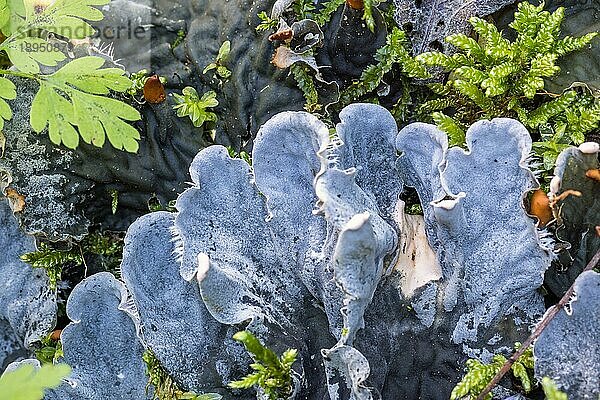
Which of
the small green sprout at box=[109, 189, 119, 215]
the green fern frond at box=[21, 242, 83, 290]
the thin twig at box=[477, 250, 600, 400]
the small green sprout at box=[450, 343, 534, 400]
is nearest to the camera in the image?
the thin twig at box=[477, 250, 600, 400]

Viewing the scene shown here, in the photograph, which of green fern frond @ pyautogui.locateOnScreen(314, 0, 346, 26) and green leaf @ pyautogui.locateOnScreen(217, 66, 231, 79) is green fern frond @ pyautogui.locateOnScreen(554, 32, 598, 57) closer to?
green fern frond @ pyautogui.locateOnScreen(314, 0, 346, 26)

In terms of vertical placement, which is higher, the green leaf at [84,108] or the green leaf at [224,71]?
the green leaf at [224,71]

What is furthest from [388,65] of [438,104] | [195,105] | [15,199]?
[15,199]

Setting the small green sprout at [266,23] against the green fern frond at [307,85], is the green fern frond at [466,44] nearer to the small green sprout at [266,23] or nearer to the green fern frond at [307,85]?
the green fern frond at [307,85]

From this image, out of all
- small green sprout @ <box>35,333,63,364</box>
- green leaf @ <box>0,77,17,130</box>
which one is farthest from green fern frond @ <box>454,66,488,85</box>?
small green sprout @ <box>35,333,63,364</box>

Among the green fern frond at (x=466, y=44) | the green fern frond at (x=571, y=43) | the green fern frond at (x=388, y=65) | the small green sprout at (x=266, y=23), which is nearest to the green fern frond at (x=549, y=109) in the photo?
the green fern frond at (x=571, y=43)

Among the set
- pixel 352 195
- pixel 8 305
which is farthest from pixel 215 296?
pixel 8 305

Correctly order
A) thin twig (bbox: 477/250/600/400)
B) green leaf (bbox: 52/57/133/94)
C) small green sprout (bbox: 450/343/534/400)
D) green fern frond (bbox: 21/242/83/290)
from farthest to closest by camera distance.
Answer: green fern frond (bbox: 21/242/83/290) < green leaf (bbox: 52/57/133/94) < small green sprout (bbox: 450/343/534/400) < thin twig (bbox: 477/250/600/400)
